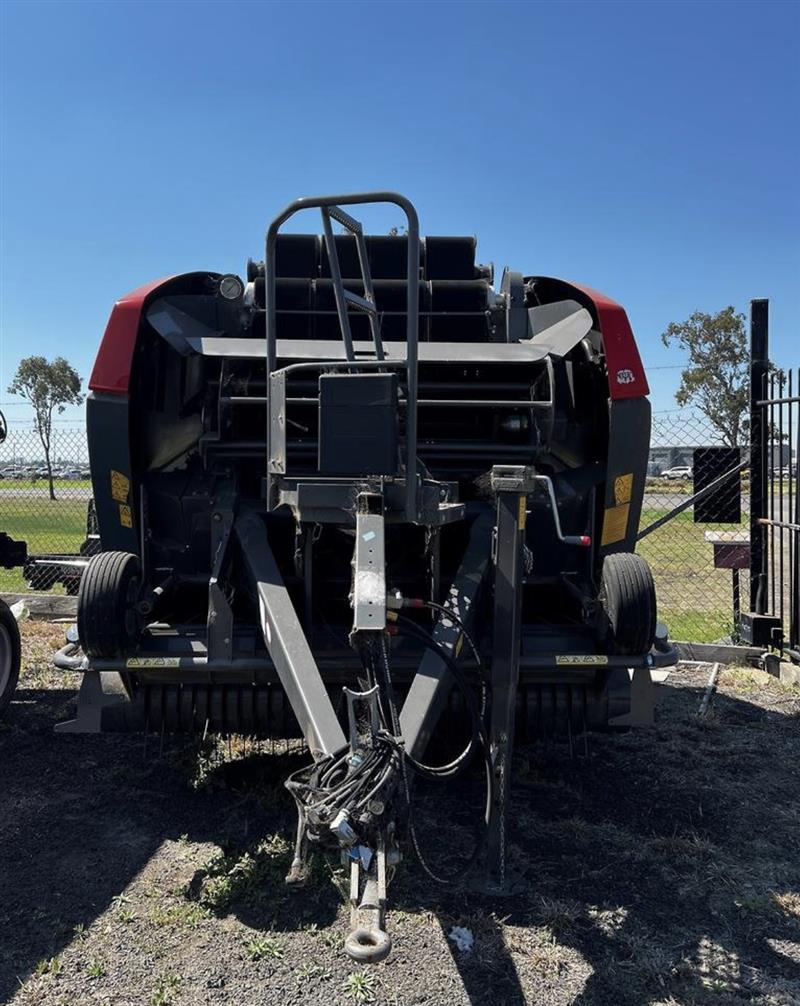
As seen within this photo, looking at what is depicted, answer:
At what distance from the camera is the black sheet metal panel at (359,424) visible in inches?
114

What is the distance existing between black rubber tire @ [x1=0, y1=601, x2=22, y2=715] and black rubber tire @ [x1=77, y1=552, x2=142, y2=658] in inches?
79.6

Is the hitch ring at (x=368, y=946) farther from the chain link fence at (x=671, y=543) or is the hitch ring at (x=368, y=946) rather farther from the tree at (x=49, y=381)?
the tree at (x=49, y=381)

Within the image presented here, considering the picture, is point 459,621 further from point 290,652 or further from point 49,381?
point 49,381

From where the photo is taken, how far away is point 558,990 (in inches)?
102

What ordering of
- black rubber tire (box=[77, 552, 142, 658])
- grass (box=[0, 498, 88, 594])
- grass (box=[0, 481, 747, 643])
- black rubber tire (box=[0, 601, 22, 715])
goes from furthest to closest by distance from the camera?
grass (box=[0, 498, 88, 594]) < grass (box=[0, 481, 747, 643]) < black rubber tire (box=[0, 601, 22, 715]) < black rubber tire (box=[77, 552, 142, 658])

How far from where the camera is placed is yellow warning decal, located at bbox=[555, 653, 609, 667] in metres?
3.60

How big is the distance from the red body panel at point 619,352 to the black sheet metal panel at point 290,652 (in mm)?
1902

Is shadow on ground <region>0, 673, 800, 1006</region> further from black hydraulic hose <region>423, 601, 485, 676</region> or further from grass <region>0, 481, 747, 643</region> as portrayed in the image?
grass <region>0, 481, 747, 643</region>

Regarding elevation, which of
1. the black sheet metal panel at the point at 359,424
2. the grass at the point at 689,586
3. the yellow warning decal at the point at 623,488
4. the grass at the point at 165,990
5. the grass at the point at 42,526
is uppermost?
the black sheet metal panel at the point at 359,424

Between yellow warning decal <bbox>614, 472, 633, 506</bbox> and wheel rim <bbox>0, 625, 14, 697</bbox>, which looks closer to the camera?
yellow warning decal <bbox>614, 472, 633, 506</bbox>

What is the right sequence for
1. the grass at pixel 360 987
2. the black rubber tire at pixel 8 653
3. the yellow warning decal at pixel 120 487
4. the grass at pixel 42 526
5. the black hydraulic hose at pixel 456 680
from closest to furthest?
the grass at pixel 360 987 < the black hydraulic hose at pixel 456 680 < the yellow warning decal at pixel 120 487 < the black rubber tire at pixel 8 653 < the grass at pixel 42 526

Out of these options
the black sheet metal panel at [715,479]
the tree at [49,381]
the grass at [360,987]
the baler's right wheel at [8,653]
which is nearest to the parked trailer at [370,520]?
the grass at [360,987]

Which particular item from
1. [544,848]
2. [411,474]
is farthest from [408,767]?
[544,848]

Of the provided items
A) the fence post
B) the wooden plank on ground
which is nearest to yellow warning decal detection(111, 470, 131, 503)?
the wooden plank on ground
